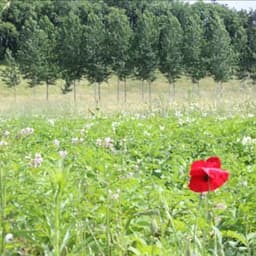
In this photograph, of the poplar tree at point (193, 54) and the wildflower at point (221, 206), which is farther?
the poplar tree at point (193, 54)

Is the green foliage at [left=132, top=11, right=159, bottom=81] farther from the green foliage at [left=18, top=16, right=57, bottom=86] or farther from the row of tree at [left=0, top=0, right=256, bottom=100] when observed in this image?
the green foliage at [left=18, top=16, right=57, bottom=86]

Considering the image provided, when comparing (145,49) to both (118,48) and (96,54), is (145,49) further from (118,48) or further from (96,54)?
(96,54)

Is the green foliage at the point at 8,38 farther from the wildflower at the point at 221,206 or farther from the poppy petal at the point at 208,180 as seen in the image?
the poppy petal at the point at 208,180

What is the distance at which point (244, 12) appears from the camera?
71.1 m

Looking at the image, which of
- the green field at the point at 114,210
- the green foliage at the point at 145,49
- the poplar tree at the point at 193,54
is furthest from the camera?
the green foliage at the point at 145,49

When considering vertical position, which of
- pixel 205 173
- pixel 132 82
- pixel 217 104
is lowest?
pixel 132 82

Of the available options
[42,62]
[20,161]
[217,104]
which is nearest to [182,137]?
[20,161]

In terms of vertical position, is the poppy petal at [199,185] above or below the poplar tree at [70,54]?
above

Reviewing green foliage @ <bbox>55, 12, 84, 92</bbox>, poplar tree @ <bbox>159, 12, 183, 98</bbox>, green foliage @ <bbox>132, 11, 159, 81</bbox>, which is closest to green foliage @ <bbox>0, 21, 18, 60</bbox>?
green foliage @ <bbox>55, 12, 84, 92</bbox>

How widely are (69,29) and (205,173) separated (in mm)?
49516

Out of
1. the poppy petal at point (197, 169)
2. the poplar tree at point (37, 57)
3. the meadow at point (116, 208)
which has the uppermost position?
the poppy petal at point (197, 169)

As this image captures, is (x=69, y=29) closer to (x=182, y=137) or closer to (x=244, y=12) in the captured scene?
(x=244, y=12)

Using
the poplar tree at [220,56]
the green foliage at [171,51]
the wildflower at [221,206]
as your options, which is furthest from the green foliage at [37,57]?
the wildflower at [221,206]

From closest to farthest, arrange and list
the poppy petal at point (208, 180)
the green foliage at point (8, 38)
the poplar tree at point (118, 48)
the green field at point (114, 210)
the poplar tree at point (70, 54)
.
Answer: the poppy petal at point (208, 180) < the green field at point (114, 210) < the poplar tree at point (70, 54) < the poplar tree at point (118, 48) < the green foliage at point (8, 38)
